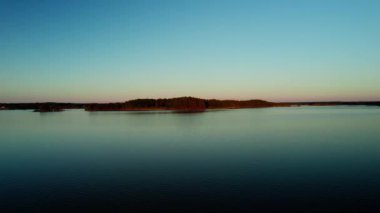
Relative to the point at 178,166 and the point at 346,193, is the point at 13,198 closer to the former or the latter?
the point at 178,166

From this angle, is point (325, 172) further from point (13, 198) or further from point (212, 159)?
point (13, 198)

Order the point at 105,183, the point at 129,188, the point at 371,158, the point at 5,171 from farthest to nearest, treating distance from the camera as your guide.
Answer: the point at 371,158 < the point at 5,171 < the point at 105,183 < the point at 129,188

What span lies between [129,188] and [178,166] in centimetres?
431

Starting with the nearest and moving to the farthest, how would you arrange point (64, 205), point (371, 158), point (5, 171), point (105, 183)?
1. point (64, 205)
2. point (105, 183)
3. point (5, 171)
4. point (371, 158)

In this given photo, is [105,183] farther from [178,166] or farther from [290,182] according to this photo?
[290,182]

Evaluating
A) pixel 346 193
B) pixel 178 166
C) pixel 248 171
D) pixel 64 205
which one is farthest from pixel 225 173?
pixel 64 205

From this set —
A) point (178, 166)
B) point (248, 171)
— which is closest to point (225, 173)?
point (248, 171)

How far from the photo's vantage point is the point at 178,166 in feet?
50.7

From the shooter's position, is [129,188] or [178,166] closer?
[129,188]

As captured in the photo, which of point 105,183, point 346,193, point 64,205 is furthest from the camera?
point 105,183

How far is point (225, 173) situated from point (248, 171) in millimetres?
1233

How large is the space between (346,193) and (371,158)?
7.99m

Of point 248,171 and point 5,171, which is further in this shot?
point 5,171

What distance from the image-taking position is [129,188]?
11.5 metres
